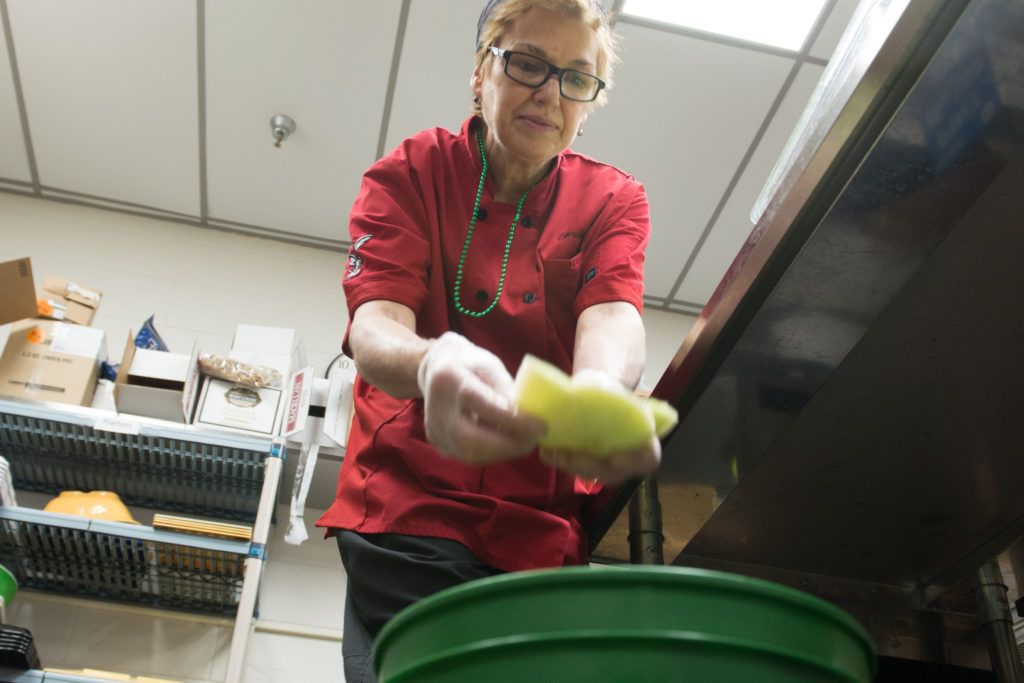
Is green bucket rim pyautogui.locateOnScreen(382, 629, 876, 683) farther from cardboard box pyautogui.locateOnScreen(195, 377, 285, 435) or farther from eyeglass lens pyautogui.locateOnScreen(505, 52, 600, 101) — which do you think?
cardboard box pyautogui.locateOnScreen(195, 377, 285, 435)

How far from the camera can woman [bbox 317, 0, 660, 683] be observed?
3.06 ft

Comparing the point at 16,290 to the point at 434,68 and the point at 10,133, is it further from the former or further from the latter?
the point at 434,68

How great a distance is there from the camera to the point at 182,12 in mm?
2828

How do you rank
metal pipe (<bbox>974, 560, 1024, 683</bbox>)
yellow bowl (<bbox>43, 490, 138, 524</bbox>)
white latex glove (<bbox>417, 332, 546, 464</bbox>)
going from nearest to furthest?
white latex glove (<bbox>417, 332, 546, 464</bbox>) → metal pipe (<bbox>974, 560, 1024, 683</bbox>) → yellow bowl (<bbox>43, 490, 138, 524</bbox>)

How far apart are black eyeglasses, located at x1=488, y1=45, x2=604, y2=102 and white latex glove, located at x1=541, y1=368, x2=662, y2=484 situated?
21.9 inches

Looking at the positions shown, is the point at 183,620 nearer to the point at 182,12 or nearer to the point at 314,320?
the point at 314,320

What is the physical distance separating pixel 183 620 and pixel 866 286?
2497 millimetres

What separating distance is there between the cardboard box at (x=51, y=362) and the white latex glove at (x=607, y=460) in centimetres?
219

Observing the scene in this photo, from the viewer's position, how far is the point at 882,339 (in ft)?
2.90

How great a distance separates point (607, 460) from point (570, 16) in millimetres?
720

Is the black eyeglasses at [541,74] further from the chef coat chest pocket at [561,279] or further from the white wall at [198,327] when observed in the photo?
the white wall at [198,327]

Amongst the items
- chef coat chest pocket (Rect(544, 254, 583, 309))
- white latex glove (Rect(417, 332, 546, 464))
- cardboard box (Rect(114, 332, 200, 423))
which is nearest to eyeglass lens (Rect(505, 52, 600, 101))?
chef coat chest pocket (Rect(544, 254, 583, 309))

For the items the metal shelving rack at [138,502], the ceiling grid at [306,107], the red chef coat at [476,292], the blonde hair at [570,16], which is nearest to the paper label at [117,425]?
the metal shelving rack at [138,502]

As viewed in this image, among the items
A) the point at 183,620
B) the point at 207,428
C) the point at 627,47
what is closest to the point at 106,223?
the point at 207,428
